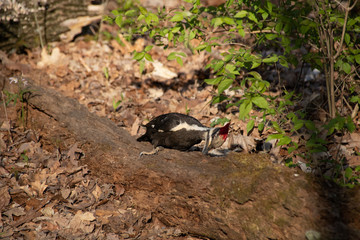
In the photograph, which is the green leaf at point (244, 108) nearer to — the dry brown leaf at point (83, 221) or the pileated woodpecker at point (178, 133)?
the pileated woodpecker at point (178, 133)

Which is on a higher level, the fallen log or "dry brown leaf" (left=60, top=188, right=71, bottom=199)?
the fallen log

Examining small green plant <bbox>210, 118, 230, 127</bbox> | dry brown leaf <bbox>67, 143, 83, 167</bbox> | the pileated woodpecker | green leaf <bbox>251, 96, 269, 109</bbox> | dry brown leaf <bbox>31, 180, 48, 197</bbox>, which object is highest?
green leaf <bbox>251, 96, 269, 109</bbox>

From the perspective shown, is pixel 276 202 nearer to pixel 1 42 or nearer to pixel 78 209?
pixel 78 209

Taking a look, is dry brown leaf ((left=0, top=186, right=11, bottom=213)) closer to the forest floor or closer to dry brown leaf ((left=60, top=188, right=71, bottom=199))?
the forest floor

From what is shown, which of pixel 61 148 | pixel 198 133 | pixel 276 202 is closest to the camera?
pixel 276 202

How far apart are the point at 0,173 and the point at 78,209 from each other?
1.07 meters

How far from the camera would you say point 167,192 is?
3.08 metres

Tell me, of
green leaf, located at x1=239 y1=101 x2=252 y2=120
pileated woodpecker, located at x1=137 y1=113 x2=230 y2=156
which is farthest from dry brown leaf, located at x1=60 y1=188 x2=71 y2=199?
green leaf, located at x1=239 y1=101 x2=252 y2=120

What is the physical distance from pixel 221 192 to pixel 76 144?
184 cm

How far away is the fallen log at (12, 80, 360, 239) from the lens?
94.3 inches

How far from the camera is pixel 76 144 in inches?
148

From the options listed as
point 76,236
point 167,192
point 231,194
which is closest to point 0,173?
point 76,236

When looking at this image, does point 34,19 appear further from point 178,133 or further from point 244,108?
point 244,108

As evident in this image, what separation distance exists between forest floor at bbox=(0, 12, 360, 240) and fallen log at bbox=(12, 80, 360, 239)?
184 mm
